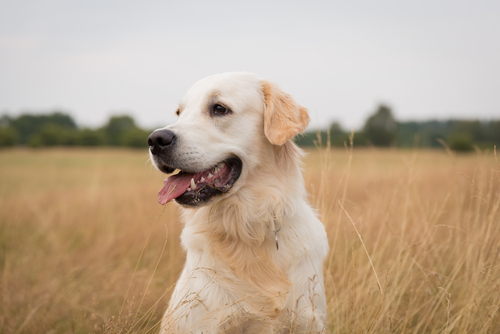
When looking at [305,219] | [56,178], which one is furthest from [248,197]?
[56,178]

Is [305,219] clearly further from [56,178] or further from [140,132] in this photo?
[140,132]

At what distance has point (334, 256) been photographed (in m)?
3.20

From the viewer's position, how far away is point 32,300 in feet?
10.8

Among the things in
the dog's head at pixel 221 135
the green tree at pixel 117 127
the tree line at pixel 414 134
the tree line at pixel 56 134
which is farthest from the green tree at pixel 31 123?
the dog's head at pixel 221 135

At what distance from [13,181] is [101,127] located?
45.6m

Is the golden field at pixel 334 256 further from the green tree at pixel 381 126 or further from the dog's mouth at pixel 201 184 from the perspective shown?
the green tree at pixel 381 126

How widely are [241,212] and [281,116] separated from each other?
30.7 inches

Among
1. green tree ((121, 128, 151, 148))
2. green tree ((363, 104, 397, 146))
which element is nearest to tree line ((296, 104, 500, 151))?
green tree ((363, 104, 397, 146))

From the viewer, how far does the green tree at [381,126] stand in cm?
3984

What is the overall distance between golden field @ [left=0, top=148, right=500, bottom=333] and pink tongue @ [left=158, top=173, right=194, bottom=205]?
0.57 feet

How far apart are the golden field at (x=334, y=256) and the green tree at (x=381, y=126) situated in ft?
111

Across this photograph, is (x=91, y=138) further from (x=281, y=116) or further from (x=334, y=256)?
(x=281, y=116)

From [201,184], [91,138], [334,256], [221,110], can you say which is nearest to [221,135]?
[221,110]

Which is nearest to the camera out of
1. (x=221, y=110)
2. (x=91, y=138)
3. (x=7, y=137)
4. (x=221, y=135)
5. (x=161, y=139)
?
(x=161, y=139)
